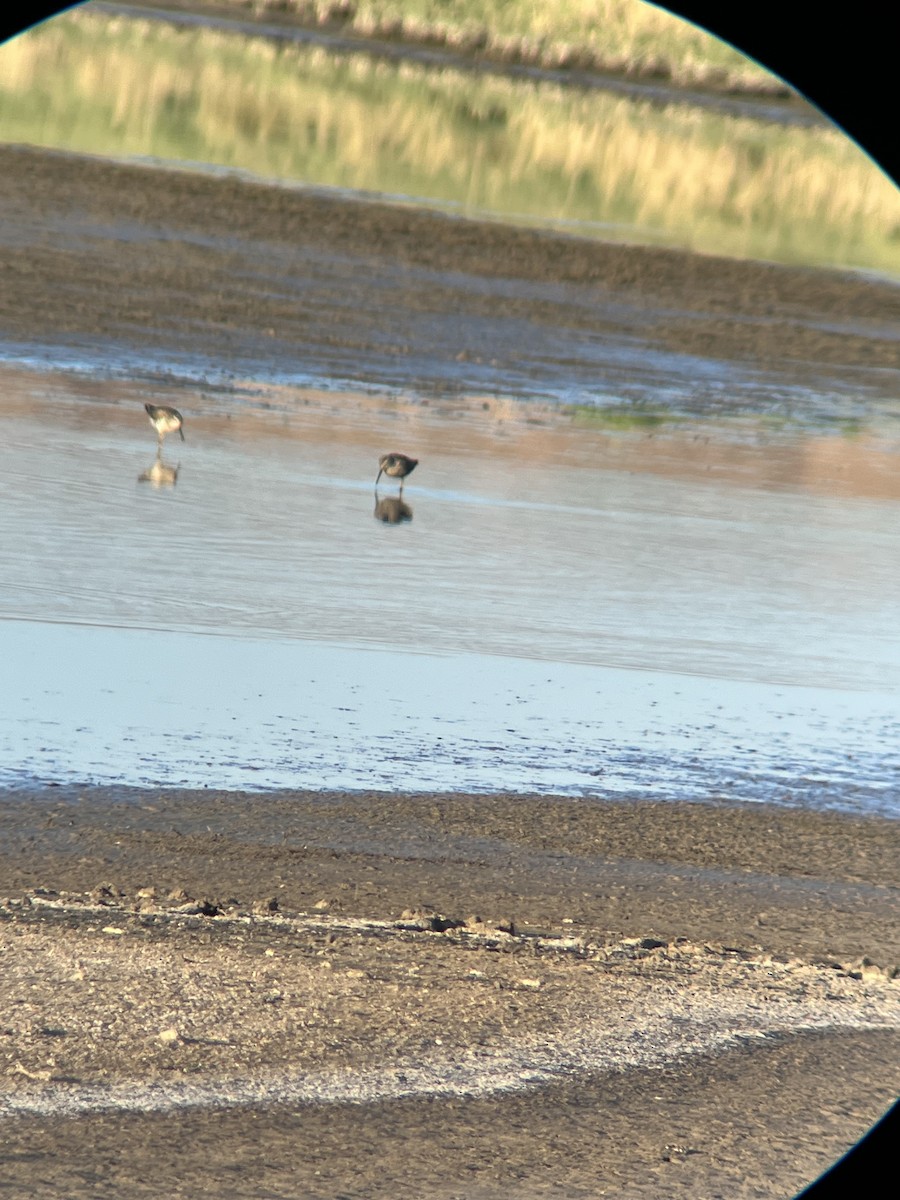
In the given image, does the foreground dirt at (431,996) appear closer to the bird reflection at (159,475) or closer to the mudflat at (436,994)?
the mudflat at (436,994)

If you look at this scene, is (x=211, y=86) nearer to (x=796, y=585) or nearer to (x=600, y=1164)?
(x=796, y=585)

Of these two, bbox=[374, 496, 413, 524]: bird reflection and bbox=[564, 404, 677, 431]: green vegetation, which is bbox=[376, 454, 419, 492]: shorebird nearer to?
bbox=[374, 496, 413, 524]: bird reflection

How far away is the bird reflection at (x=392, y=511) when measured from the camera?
10.0 m

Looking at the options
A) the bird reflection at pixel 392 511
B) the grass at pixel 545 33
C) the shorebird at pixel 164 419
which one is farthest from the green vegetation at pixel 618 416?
the grass at pixel 545 33

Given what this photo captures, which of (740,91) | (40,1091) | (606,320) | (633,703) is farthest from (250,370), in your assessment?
(740,91)

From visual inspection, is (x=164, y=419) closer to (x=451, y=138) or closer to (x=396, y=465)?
(x=396, y=465)

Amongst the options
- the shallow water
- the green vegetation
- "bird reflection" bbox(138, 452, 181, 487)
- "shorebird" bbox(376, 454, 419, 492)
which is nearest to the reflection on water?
the green vegetation

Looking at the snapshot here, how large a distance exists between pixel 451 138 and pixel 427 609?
834 inches

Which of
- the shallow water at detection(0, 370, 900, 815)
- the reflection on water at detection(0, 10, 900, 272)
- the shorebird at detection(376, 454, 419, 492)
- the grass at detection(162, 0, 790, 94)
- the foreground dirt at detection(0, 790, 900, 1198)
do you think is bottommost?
the foreground dirt at detection(0, 790, 900, 1198)

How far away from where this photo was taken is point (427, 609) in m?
8.52

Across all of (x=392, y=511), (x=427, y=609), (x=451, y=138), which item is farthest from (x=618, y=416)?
(x=451, y=138)

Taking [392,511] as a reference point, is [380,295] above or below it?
above

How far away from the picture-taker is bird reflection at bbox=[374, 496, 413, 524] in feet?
32.9

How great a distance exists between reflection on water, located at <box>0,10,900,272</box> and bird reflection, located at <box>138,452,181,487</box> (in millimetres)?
11436
